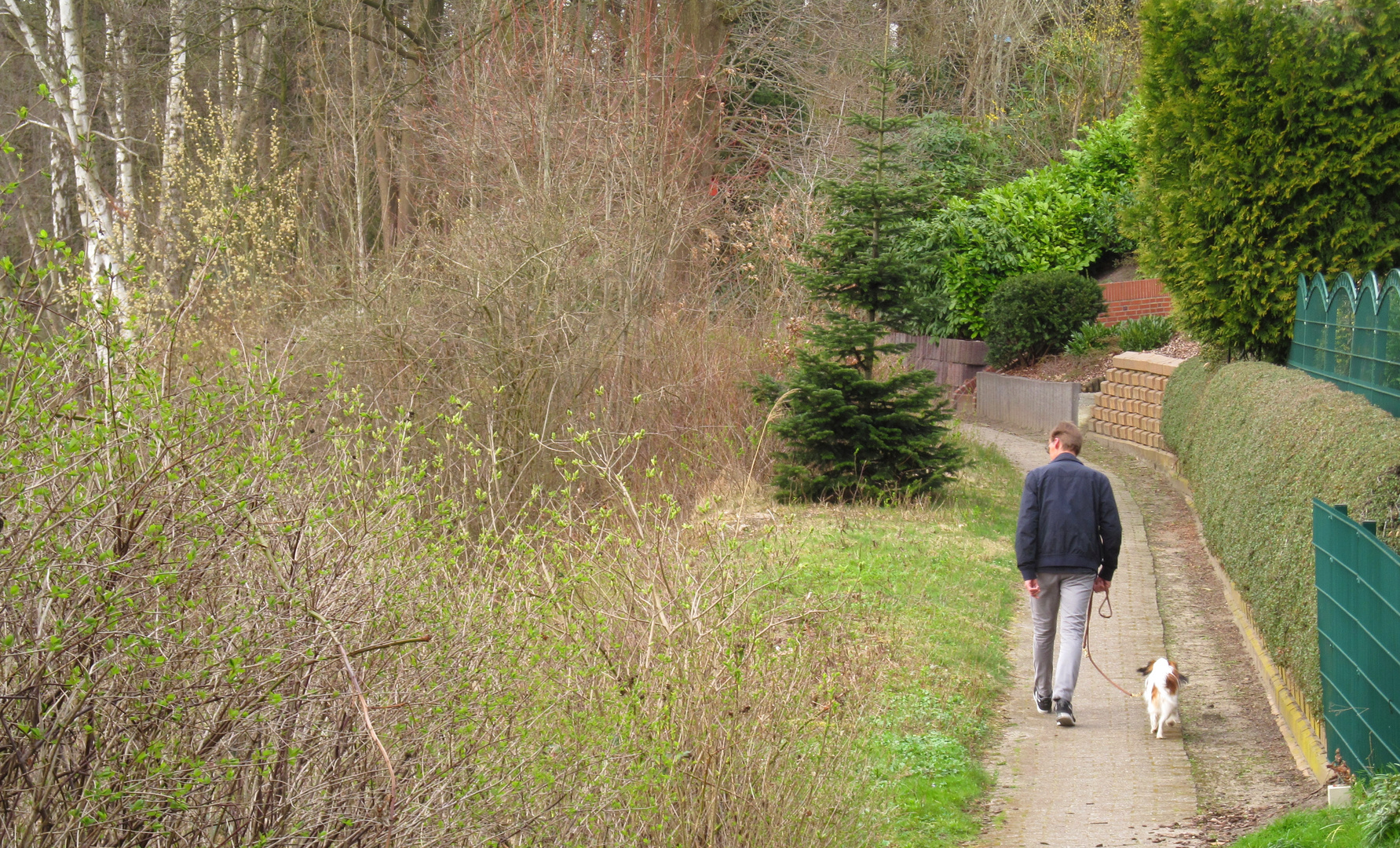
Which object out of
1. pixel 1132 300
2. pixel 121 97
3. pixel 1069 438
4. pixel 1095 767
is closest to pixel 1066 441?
pixel 1069 438

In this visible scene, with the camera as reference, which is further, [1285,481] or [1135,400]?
[1135,400]

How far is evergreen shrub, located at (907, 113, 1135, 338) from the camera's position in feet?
76.4

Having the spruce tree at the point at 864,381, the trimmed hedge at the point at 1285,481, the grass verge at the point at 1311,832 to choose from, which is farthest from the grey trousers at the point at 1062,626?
the spruce tree at the point at 864,381

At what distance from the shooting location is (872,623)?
326 inches

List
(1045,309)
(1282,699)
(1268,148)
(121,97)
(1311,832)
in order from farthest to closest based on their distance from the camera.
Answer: (1045,309), (121,97), (1268,148), (1282,699), (1311,832)

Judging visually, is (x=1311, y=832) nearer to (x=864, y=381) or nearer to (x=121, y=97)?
(x=864, y=381)

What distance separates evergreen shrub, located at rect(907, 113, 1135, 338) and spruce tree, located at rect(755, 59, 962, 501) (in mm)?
10554

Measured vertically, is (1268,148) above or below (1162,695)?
above

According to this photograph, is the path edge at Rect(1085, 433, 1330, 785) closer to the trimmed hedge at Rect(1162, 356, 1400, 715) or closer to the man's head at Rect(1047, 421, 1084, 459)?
the trimmed hedge at Rect(1162, 356, 1400, 715)

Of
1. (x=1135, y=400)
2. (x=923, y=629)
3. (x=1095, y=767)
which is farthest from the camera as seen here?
(x=1135, y=400)

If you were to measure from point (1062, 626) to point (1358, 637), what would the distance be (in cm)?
202

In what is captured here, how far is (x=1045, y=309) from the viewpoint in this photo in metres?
21.9

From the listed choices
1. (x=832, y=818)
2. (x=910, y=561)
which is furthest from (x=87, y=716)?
(x=910, y=561)

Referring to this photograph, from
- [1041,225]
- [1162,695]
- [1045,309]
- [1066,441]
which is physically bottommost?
[1162,695]
